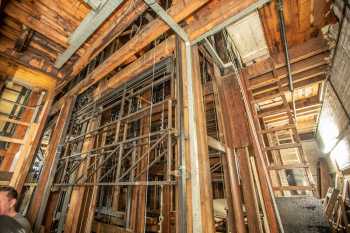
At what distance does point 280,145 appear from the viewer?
358cm

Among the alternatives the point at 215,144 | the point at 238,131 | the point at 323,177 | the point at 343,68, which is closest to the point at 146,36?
the point at 215,144

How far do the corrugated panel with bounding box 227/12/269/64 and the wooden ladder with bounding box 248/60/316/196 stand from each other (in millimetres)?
686

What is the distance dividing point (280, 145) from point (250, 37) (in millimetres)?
2756

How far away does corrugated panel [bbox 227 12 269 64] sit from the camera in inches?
148

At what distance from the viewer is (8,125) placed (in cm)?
544

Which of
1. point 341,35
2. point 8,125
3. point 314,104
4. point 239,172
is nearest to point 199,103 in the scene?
point 239,172

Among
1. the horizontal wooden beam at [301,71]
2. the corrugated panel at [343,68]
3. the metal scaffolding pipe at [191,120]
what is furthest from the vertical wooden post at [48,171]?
the corrugated panel at [343,68]

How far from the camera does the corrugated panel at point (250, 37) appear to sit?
375cm

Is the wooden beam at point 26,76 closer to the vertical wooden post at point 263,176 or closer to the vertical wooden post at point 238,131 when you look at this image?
the vertical wooden post at point 238,131

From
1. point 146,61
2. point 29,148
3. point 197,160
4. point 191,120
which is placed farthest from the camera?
point 29,148

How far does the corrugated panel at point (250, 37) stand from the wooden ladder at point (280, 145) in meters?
0.69

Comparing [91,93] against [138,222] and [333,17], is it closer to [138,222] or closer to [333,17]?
[138,222]

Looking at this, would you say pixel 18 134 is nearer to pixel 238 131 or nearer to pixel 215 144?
pixel 215 144

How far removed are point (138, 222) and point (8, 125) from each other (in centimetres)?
540
